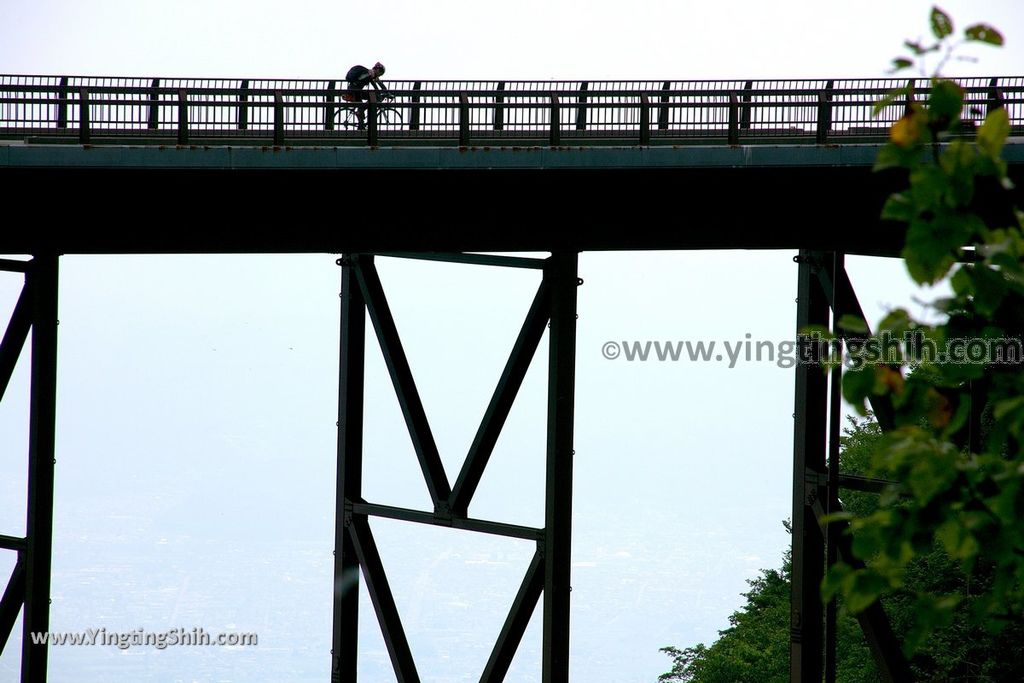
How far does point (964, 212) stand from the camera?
6.07 m

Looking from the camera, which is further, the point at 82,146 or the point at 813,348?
the point at 813,348

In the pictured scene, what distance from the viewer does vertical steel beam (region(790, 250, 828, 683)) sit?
17.8 metres

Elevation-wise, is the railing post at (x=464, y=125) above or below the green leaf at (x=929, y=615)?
above

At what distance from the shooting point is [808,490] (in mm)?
17891

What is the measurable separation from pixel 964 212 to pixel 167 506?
95334 millimetres

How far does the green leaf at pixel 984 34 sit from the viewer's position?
5793mm

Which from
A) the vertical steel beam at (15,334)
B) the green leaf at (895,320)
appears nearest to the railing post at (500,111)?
the vertical steel beam at (15,334)

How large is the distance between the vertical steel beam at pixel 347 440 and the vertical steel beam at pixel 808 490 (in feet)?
18.4

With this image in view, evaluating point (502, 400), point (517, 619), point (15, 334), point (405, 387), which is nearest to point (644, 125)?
point (502, 400)

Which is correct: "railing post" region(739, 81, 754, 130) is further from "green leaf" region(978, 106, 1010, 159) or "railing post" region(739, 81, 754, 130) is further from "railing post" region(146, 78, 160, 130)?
"green leaf" region(978, 106, 1010, 159)

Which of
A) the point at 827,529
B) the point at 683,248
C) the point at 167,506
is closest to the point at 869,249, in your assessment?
the point at 683,248

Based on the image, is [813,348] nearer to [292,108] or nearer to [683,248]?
[683,248]

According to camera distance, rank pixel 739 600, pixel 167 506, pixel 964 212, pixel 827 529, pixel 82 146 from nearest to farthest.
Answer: pixel 964 212, pixel 82 146, pixel 827 529, pixel 167 506, pixel 739 600

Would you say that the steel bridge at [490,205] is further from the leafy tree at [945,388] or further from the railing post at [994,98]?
the leafy tree at [945,388]
